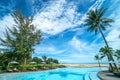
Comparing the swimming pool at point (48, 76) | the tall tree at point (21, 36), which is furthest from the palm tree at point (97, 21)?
the tall tree at point (21, 36)

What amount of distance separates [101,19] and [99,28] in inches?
75.8

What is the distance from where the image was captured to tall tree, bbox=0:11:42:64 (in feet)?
131

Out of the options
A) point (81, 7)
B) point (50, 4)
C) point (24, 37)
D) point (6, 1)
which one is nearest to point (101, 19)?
point (81, 7)

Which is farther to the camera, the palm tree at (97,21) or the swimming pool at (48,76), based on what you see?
the palm tree at (97,21)

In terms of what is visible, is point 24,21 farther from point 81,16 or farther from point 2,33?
point 81,16

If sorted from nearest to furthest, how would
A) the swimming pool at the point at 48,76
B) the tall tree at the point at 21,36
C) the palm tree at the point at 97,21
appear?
the swimming pool at the point at 48,76
the palm tree at the point at 97,21
the tall tree at the point at 21,36

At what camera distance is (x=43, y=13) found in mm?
29984

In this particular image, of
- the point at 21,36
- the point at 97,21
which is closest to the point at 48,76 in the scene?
the point at 97,21

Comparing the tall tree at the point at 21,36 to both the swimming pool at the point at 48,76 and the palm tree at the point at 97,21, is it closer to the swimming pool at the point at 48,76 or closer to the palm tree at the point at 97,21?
the swimming pool at the point at 48,76

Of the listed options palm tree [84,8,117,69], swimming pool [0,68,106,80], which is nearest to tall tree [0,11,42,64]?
swimming pool [0,68,106,80]

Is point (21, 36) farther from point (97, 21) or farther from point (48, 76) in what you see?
point (97, 21)

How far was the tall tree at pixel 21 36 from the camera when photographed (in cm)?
3982

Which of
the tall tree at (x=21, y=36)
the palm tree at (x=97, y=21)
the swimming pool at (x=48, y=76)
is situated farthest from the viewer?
the tall tree at (x=21, y=36)

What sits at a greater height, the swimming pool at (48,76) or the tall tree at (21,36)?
the tall tree at (21,36)
